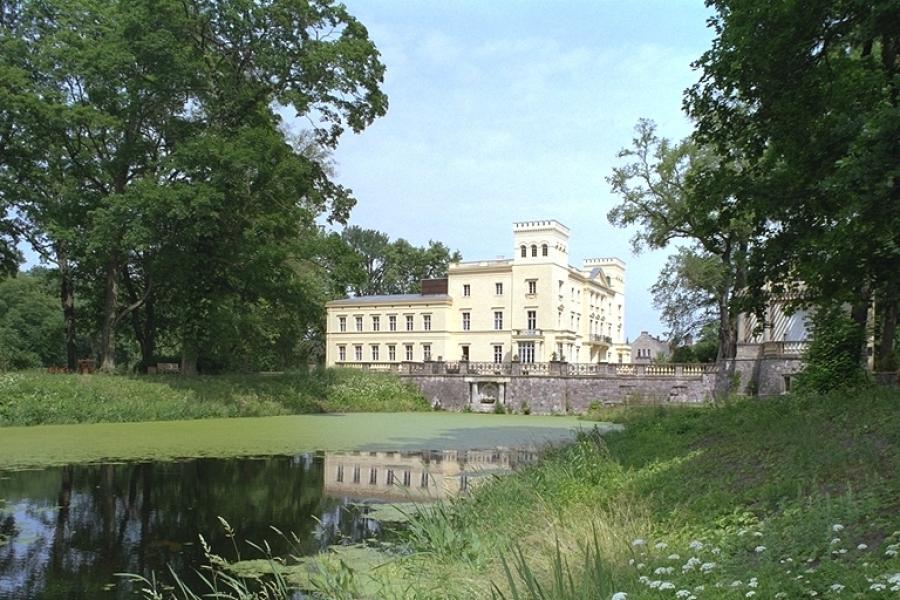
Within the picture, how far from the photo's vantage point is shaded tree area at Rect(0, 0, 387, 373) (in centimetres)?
2412

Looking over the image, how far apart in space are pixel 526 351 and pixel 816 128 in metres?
45.7

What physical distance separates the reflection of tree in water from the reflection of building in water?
544mm

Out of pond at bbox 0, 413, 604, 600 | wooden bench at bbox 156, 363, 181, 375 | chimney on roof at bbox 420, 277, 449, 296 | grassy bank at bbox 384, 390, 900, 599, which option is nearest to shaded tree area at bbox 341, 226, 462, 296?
chimney on roof at bbox 420, 277, 449, 296

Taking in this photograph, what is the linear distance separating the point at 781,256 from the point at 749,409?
262cm

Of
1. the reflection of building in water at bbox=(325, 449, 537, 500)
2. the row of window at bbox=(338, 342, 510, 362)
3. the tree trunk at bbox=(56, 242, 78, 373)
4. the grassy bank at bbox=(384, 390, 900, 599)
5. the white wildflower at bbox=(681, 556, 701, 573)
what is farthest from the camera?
the row of window at bbox=(338, 342, 510, 362)

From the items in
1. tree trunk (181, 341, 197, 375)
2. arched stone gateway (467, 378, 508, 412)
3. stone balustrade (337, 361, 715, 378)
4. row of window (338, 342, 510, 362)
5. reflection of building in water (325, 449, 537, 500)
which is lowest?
reflection of building in water (325, 449, 537, 500)

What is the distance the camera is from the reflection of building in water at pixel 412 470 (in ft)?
37.6

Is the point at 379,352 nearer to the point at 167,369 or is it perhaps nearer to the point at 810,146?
the point at 167,369

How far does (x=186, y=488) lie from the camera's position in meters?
11.5

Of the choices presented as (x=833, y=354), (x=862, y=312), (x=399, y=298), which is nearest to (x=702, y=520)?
(x=833, y=354)

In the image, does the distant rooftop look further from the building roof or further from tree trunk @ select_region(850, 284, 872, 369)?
tree trunk @ select_region(850, 284, 872, 369)

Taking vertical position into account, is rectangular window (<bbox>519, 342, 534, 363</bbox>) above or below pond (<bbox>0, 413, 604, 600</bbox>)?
above

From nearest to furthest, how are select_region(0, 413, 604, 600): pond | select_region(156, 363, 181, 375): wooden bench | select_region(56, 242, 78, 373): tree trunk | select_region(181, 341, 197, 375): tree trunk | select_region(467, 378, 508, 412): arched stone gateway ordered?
select_region(0, 413, 604, 600): pond → select_region(56, 242, 78, 373): tree trunk → select_region(181, 341, 197, 375): tree trunk → select_region(156, 363, 181, 375): wooden bench → select_region(467, 378, 508, 412): arched stone gateway

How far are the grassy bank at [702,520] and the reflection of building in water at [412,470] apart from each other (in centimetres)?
197
